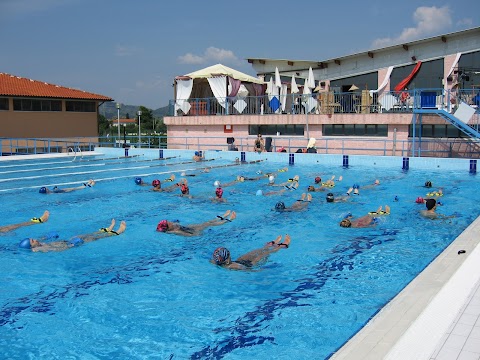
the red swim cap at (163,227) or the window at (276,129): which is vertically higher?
the window at (276,129)

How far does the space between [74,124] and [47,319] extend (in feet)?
99.4

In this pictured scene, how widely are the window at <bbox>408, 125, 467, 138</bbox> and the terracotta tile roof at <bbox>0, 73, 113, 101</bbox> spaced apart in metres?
22.6

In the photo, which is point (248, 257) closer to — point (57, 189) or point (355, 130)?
point (57, 189)

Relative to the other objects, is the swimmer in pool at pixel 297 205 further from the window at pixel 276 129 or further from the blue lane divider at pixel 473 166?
the window at pixel 276 129

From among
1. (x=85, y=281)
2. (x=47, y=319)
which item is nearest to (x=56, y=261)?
(x=85, y=281)

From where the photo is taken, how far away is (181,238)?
9.05 m

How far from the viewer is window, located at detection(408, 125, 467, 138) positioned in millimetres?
21516

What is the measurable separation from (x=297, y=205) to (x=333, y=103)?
42.5 ft

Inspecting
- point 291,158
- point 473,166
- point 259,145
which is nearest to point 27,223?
point 291,158

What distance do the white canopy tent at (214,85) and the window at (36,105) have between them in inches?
335

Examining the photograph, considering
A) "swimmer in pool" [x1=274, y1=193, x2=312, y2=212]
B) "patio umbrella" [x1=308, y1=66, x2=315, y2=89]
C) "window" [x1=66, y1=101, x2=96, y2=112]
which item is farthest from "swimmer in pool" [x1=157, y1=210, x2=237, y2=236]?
"window" [x1=66, y1=101, x2=96, y2=112]

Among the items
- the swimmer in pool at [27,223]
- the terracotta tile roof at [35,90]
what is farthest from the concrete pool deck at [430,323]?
the terracotta tile roof at [35,90]

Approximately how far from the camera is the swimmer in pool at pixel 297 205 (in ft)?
37.7

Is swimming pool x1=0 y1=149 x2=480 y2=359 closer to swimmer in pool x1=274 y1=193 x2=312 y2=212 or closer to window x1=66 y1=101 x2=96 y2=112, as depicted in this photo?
swimmer in pool x1=274 y1=193 x2=312 y2=212
